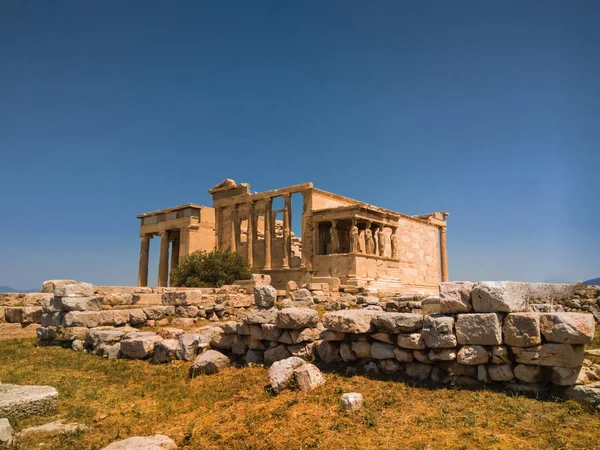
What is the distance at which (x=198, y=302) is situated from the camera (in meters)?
14.7

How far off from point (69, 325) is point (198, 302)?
390 centimetres

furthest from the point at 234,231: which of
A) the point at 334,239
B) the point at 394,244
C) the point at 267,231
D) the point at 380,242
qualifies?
the point at 394,244

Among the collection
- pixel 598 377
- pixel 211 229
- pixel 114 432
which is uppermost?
pixel 211 229

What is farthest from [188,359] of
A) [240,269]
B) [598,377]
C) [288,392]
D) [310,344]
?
[240,269]

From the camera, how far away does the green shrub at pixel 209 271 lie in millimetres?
25812

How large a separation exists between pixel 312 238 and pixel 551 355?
2346 centimetres

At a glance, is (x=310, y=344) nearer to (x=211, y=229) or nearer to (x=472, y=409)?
(x=472, y=409)

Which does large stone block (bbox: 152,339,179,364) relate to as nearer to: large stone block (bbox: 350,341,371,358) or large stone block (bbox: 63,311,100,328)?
large stone block (bbox: 63,311,100,328)

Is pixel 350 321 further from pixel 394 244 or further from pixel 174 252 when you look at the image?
pixel 174 252

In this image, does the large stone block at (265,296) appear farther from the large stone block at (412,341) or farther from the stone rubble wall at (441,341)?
the large stone block at (412,341)

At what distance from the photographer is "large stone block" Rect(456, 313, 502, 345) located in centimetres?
619

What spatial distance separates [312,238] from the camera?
29.2 m

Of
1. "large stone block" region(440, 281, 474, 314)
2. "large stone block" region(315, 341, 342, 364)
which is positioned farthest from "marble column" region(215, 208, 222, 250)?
"large stone block" region(440, 281, 474, 314)

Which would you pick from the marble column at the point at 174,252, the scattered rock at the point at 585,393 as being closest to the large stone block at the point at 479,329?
the scattered rock at the point at 585,393
